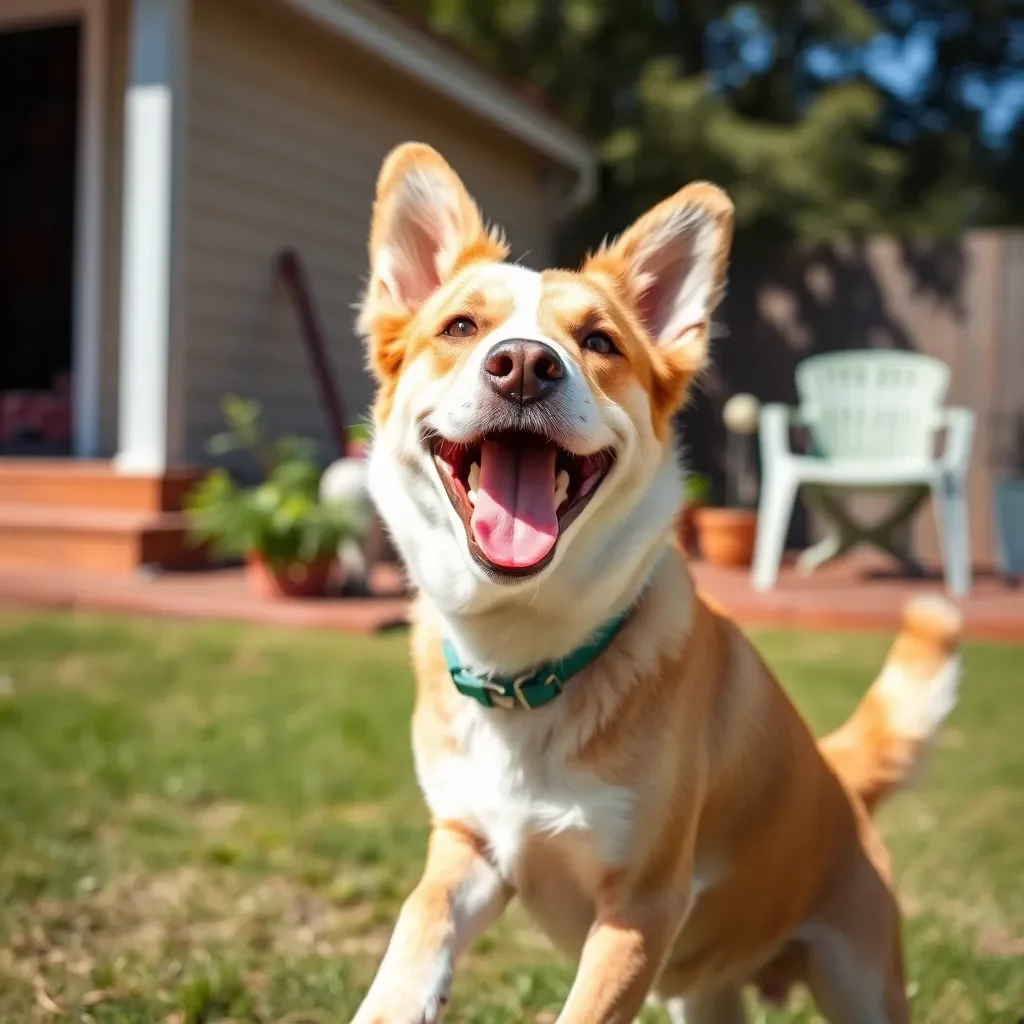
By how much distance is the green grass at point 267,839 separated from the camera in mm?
2055

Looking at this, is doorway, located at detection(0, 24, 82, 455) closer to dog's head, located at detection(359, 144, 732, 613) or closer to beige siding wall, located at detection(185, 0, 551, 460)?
beige siding wall, located at detection(185, 0, 551, 460)

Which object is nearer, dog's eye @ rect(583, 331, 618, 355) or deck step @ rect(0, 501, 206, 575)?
dog's eye @ rect(583, 331, 618, 355)

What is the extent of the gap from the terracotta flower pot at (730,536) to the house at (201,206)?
9.36ft

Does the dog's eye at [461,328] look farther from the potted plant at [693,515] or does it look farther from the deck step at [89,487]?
the potted plant at [693,515]

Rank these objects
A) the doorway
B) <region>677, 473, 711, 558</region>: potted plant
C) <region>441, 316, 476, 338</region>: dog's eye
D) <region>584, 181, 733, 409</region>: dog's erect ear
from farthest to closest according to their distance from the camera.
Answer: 1. the doorway
2. <region>677, 473, 711, 558</region>: potted plant
3. <region>584, 181, 733, 409</region>: dog's erect ear
4. <region>441, 316, 476, 338</region>: dog's eye

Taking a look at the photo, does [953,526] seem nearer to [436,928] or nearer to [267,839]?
[267,839]

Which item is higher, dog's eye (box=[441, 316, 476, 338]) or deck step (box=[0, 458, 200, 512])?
dog's eye (box=[441, 316, 476, 338])

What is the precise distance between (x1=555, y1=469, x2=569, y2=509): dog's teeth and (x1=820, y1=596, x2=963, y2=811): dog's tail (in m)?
0.76

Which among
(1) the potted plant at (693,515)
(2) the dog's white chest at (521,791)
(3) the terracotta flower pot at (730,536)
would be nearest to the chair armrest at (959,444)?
(3) the terracotta flower pot at (730,536)

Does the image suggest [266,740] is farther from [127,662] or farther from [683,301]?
[683,301]

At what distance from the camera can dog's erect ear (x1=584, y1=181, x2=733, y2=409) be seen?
A: 183cm

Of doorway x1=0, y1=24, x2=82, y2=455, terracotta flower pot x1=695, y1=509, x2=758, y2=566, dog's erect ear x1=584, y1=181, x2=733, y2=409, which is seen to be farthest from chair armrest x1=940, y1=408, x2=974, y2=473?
doorway x1=0, y1=24, x2=82, y2=455

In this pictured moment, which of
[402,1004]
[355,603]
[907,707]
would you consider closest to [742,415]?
[355,603]

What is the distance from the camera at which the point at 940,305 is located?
8297 millimetres
